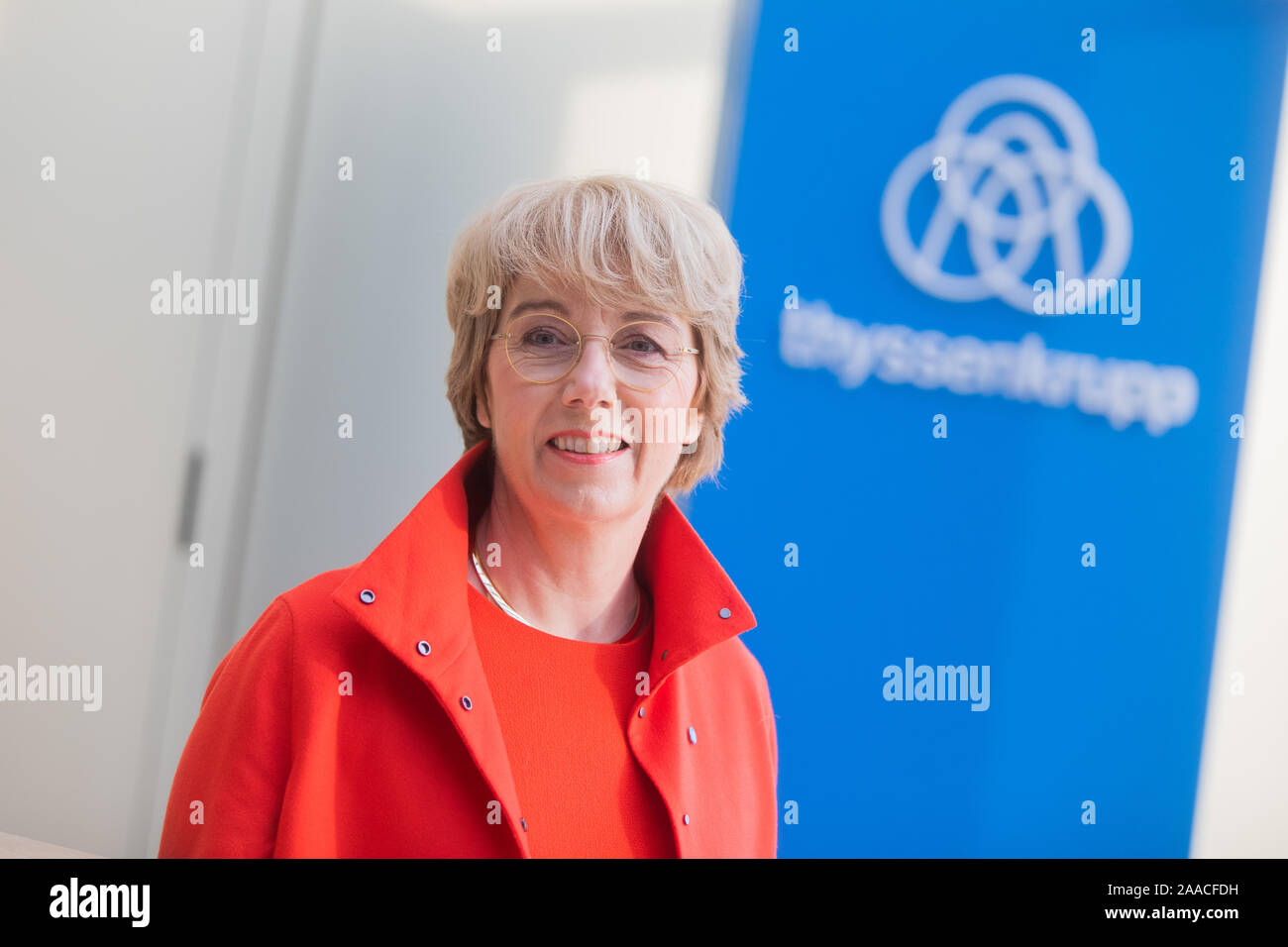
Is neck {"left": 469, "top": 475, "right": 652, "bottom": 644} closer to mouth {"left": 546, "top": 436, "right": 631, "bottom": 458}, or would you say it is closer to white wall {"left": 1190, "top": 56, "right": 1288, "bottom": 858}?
mouth {"left": 546, "top": 436, "right": 631, "bottom": 458}

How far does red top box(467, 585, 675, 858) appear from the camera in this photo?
1.47m

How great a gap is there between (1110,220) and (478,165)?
1705 mm

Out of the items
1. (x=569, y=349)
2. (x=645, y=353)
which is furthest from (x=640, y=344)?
(x=569, y=349)

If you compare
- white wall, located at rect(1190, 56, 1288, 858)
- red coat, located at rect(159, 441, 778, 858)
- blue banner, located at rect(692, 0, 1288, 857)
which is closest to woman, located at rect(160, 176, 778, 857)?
red coat, located at rect(159, 441, 778, 858)

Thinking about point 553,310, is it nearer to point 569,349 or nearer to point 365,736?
point 569,349

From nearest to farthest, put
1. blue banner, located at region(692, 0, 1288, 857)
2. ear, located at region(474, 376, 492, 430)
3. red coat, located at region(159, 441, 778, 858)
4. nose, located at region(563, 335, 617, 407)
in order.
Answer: red coat, located at region(159, 441, 778, 858), nose, located at region(563, 335, 617, 407), ear, located at region(474, 376, 492, 430), blue banner, located at region(692, 0, 1288, 857)

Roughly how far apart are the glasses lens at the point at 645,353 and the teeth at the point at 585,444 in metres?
0.11

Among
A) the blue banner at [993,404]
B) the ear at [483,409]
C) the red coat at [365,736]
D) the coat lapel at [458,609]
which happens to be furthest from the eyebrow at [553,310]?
the blue banner at [993,404]

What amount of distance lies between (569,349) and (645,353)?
0.13 m

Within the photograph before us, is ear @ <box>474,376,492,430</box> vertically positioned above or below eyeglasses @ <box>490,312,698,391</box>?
below

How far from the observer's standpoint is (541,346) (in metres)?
1.64

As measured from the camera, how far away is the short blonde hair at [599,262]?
161 centimetres
